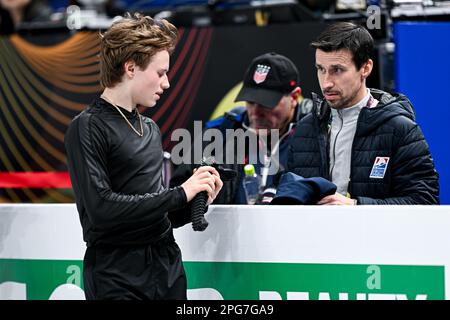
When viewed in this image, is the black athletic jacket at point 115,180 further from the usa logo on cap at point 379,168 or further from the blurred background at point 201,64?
the blurred background at point 201,64

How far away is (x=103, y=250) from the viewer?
2441mm

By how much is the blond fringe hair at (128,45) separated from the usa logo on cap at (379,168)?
1.05 meters

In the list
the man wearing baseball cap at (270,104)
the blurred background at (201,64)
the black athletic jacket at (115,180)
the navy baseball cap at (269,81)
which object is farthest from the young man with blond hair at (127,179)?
the blurred background at (201,64)

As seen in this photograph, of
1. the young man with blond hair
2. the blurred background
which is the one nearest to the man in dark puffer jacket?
the young man with blond hair

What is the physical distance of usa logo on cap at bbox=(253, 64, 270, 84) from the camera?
4.15m

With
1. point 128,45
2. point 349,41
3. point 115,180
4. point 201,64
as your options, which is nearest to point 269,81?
point 349,41

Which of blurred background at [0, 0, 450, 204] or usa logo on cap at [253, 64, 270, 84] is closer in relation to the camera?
usa logo on cap at [253, 64, 270, 84]

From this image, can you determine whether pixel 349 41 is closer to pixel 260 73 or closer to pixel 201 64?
pixel 260 73

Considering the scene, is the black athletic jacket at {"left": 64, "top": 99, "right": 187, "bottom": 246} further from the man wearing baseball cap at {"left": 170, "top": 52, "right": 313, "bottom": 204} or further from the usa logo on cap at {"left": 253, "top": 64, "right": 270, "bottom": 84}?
the usa logo on cap at {"left": 253, "top": 64, "right": 270, "bottom": 84}

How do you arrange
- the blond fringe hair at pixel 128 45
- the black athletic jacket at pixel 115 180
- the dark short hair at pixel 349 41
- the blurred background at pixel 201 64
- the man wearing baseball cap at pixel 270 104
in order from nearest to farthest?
1. the black athletic jacket at pixel 115 180
2. the blond fringe hair at pixel 128 45
3. the dark short hair at pixel 349 41
4. the man wearing baseball cap at pixel 270 104
5. the blurred background at pixel 201 64

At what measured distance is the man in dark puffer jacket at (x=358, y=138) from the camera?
3.04 metres

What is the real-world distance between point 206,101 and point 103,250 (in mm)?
3226

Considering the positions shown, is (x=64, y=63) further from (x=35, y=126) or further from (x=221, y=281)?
(x=221, y=281)

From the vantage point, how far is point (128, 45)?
2439mm
